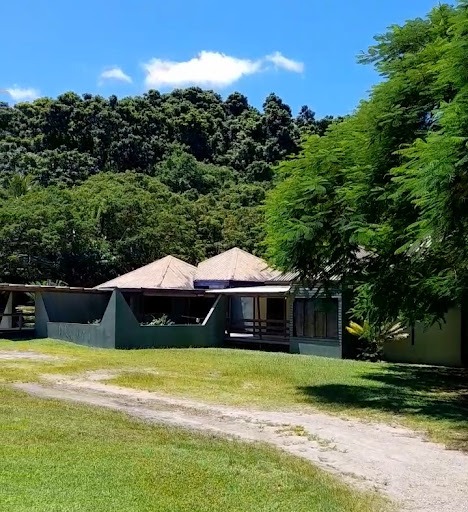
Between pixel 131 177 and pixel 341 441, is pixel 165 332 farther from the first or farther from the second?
pixel 131 177

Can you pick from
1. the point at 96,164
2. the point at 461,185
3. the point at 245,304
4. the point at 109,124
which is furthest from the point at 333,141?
the point at 109,124

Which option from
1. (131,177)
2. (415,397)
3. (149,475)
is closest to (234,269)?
(415,397)

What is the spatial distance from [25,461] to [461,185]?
23.1ft

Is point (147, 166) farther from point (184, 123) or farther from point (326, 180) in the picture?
point (326, 180)

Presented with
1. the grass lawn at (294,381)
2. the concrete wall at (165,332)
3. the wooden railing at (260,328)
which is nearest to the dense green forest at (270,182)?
the grass lawn at (294,381)

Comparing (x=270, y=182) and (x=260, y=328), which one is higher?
(x=270, y=182)

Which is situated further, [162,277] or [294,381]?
[162,277]

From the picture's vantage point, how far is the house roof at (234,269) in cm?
3109

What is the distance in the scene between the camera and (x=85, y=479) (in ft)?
21.2

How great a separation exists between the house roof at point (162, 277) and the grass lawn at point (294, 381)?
591 cm

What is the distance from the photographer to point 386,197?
12.7 meters

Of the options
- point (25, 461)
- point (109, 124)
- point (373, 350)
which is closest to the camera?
point (25, 461)

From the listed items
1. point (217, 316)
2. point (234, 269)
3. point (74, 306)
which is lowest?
point (217, 316)

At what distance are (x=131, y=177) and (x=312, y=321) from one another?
3039cm
